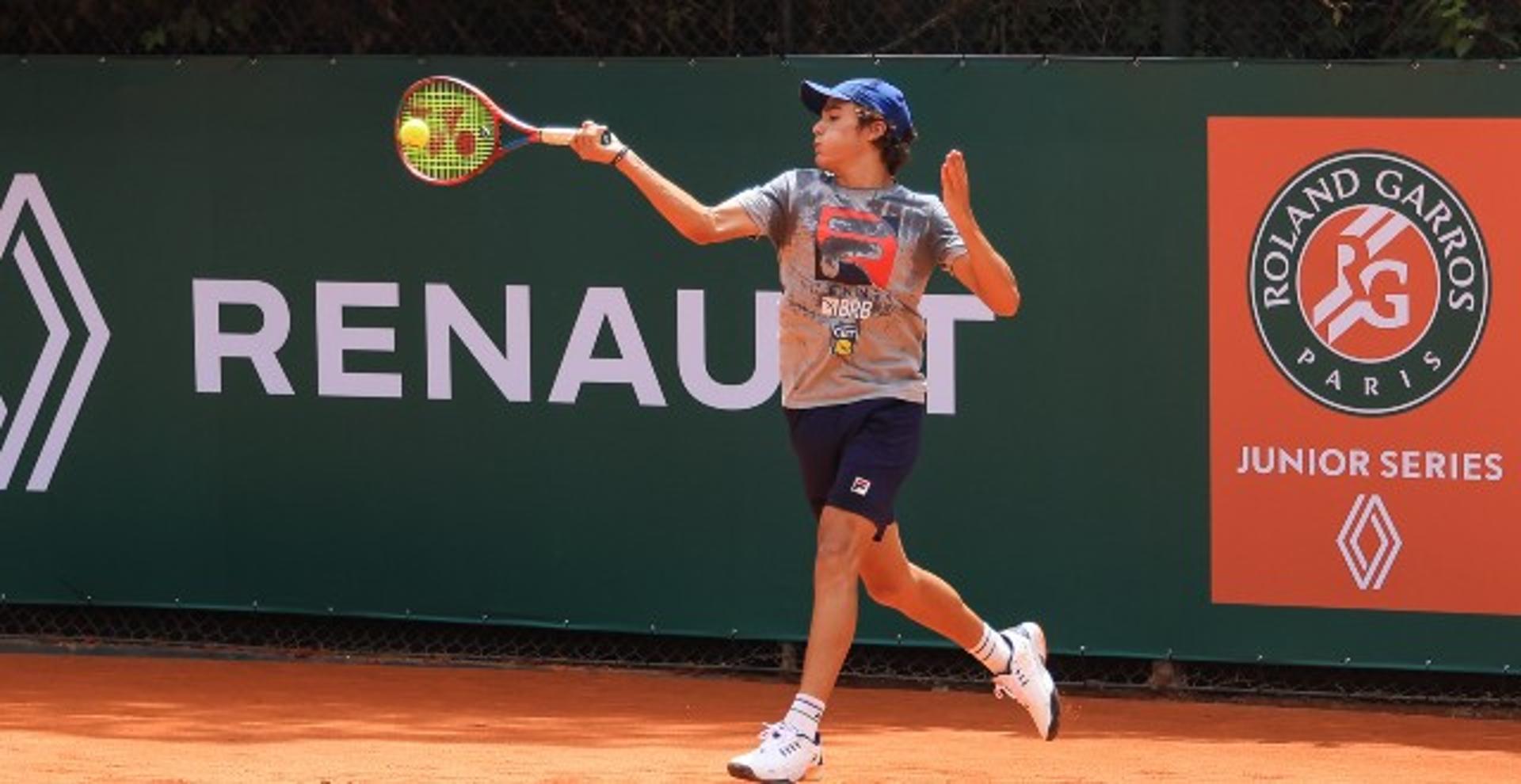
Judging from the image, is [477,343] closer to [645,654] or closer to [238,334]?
[238,334]

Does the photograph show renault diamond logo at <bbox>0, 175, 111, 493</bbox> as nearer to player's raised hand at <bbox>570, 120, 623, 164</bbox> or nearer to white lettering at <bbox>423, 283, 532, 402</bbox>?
white lettering at <bbox>423, 283, 532, 402</bbox>

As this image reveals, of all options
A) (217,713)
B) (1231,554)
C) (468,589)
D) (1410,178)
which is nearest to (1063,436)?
(1231,554)

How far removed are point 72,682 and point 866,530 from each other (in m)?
3.65

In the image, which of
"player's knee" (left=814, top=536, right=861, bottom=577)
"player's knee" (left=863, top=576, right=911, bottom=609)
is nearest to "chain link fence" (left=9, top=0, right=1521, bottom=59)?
"player's knee" (left=863, top=576, right=911, bottom=609)

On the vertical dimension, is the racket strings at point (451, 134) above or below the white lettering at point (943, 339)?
above

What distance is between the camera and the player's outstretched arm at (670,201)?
650 cm

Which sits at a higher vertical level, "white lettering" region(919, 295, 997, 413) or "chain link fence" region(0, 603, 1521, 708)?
"white lettering" region(919, 295, 997, 413)

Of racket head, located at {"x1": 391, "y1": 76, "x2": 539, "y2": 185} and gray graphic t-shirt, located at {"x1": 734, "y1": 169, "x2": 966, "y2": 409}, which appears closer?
gray graphic t-shirt, located at {"x1": 734, "y1": 169, "x2": 966, "y2": 409}

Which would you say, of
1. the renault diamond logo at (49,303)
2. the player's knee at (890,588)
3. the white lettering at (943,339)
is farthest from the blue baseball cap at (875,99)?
the renault diamond logo at (49,303)

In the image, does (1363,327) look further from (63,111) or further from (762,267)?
(63,111)

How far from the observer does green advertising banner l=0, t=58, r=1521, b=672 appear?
29.0 ft

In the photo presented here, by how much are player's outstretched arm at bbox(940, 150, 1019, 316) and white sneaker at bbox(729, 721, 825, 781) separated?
111 centimetres

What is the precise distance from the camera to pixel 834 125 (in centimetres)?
693

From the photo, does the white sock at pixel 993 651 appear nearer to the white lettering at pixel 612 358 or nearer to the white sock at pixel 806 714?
the white sock at pixel 806 714
